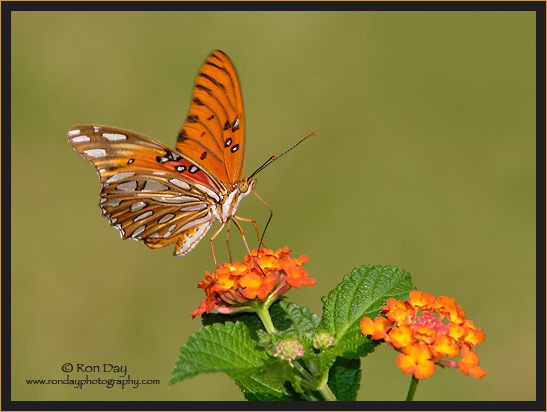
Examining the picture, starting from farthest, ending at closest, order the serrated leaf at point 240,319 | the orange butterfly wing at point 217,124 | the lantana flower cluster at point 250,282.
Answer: the orange butterfly wing at point 217,124 < the serrated leaf at point 240,319 < the lantana flower cluster at point 250,282

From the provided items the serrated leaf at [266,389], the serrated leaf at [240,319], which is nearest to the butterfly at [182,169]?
the serrated leaf at [240,319]

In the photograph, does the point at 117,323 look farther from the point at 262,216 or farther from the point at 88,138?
the point at 88,138

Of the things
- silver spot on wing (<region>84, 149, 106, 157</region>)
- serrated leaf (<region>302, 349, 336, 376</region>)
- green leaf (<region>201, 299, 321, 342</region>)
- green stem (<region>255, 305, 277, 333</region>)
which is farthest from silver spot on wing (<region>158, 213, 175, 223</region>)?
serrated leaf (<region>302, 349, 336, 376</region>)

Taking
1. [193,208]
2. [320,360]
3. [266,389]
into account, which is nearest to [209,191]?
[193,208]

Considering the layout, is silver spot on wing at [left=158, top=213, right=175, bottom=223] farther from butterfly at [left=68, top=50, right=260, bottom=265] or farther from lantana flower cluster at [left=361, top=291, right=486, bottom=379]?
lantana flower cluster at [left=361, top=291, right=486, bottom=379]

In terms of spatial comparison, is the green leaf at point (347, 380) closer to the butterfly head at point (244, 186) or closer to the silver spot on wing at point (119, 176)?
the butterfly head at point (244, 186)

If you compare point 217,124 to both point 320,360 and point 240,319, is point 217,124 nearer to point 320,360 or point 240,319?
point 240,319
